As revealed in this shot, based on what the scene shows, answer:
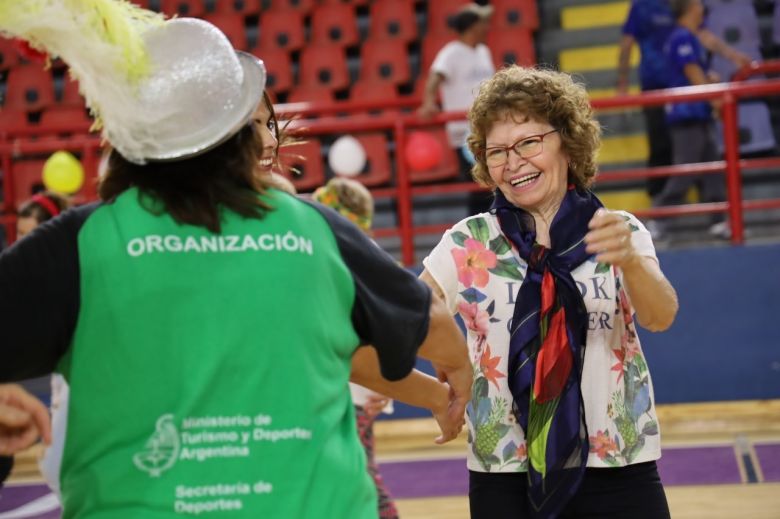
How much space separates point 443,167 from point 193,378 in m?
7.42

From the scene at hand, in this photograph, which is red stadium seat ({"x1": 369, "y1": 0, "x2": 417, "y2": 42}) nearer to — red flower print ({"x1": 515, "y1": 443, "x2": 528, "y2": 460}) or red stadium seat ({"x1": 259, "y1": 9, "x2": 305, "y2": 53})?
red stadium seat ({"x1": 259, "y1": 9, "x2": 305, "y2": 53})

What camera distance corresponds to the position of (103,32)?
174 cm

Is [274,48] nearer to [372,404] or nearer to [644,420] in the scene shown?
[372,404]

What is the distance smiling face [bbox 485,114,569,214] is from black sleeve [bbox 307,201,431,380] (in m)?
1.02

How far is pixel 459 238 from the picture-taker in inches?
114

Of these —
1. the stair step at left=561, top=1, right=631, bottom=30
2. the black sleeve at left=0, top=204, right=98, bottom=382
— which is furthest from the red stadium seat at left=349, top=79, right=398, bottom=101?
the black sleeve at left=0, top=204, right=98, bottom=382

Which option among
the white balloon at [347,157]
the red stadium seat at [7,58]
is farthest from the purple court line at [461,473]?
the red stadium seat at [7,58]

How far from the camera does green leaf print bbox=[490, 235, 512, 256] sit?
2.88 meters

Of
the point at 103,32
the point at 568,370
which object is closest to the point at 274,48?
the point at 568,370

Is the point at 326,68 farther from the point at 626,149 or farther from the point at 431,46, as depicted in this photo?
the point at 626,149

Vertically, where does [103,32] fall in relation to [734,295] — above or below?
above

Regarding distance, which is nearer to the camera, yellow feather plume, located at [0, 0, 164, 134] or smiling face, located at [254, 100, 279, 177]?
yellow feather plume, located at [0, 0, 164, 134]

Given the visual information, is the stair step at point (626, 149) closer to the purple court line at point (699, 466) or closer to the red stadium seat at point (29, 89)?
the purple court line at point (699, 466)

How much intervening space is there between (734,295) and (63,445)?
6.02 m
